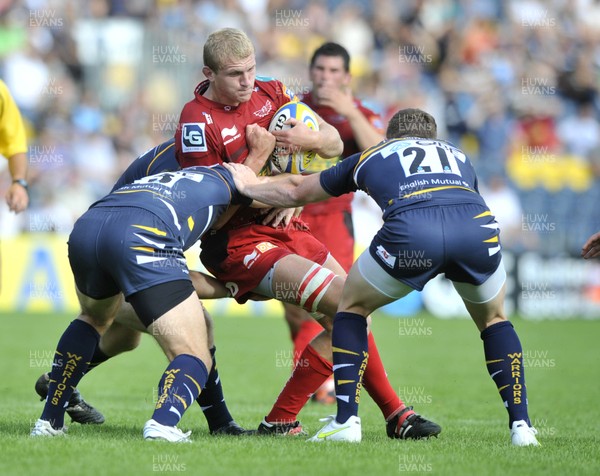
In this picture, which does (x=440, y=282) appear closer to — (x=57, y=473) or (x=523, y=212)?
(x=523, y=212)

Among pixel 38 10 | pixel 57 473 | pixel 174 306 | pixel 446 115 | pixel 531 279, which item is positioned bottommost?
pixel 531 279

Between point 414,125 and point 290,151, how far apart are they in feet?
3.54

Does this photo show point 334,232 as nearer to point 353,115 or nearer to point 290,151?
point 353,115

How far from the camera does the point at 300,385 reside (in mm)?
6656

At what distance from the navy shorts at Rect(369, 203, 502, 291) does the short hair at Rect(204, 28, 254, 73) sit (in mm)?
1614

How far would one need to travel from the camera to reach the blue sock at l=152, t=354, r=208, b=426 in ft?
18.4

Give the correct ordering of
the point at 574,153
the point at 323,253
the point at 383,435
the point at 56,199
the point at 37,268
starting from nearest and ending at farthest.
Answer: the point at 383,435
the point at 323,253
the point at 37,268
the point at 56,199
the point at 574,153

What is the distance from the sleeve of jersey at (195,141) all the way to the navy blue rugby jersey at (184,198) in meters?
0.30

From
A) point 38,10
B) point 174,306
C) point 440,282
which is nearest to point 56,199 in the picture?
point 38,10

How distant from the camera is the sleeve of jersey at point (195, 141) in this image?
672 centimetres

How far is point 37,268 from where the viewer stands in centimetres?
1694

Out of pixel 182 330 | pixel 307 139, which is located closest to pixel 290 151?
pixel 307 139

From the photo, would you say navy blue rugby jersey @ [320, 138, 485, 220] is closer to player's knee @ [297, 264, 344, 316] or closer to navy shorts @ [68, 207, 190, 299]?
player's knee @ [297, 264, 344, 316]

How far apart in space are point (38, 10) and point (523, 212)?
10743 mm
